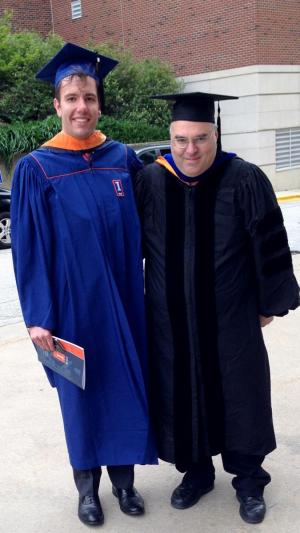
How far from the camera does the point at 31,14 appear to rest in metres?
23.1

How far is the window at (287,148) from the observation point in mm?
18650

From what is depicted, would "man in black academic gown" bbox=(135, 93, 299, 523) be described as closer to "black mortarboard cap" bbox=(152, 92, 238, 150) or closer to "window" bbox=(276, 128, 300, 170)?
"black mortarboard cap" bbox=(152, 92, 238, 150)

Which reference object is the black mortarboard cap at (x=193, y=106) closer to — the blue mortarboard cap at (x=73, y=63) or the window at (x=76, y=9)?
the blue mortarboard cap at (x=73, y=63)

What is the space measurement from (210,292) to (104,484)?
1225 mm

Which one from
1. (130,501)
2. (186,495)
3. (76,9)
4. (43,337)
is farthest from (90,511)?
(76,9)

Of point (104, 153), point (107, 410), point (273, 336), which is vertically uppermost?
point (104, 153)

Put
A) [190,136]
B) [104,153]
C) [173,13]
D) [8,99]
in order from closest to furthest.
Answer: [190,136] → [104,153] → [8,99] → [173,13]

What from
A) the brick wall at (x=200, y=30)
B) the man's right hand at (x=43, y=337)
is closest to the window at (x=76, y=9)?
the brick wall at (x=200, y=30)

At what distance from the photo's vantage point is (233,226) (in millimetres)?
2641

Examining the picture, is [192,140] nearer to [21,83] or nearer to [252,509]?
[252,509]

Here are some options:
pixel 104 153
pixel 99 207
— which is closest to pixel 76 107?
pixel 104 153

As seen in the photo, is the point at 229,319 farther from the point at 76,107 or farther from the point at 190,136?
the point at 76,107

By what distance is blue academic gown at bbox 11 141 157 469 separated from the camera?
2648 millimetres

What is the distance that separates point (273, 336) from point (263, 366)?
2622 millimetres
